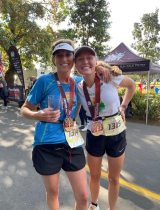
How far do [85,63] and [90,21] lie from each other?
26159 mm

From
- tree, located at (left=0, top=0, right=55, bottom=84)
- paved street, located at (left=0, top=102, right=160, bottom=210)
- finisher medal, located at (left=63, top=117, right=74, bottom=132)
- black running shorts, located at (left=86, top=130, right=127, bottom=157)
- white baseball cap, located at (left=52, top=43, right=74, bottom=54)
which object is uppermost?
tree, located at (left=0, top=0, right=55, bottom=84)

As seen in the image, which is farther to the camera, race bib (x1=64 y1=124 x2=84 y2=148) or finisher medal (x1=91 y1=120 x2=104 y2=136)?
finisher medal (x1=91 y1=120 x2=104 y2=136)

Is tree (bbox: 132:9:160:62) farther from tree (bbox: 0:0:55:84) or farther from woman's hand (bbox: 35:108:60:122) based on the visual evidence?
woman's hand (bbox: 35:108:60:122)

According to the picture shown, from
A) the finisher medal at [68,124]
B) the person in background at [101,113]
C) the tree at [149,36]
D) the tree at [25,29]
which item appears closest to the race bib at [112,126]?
the person in background at [101,113]

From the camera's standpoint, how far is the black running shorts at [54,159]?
8.57ft

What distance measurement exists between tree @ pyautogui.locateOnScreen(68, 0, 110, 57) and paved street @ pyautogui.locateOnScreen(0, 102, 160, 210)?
21.2m

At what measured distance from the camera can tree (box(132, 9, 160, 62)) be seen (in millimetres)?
35875

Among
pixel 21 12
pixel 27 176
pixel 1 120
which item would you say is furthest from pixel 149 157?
pixel 21 12

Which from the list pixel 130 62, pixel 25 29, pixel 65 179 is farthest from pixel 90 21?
pixel 65 179

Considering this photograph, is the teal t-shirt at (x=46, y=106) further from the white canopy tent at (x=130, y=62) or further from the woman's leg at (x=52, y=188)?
the white canopy tent at (x=130, y=62)

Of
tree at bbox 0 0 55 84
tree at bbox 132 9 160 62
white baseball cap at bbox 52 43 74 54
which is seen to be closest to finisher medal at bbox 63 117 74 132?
white baseball cap at bbox 52 43 74 54

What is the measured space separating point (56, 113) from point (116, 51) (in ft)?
34.6

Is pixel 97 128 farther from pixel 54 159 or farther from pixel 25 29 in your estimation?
pixel 25 29

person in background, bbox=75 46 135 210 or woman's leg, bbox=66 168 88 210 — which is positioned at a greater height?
person in background, bbox=75 46 135 210
